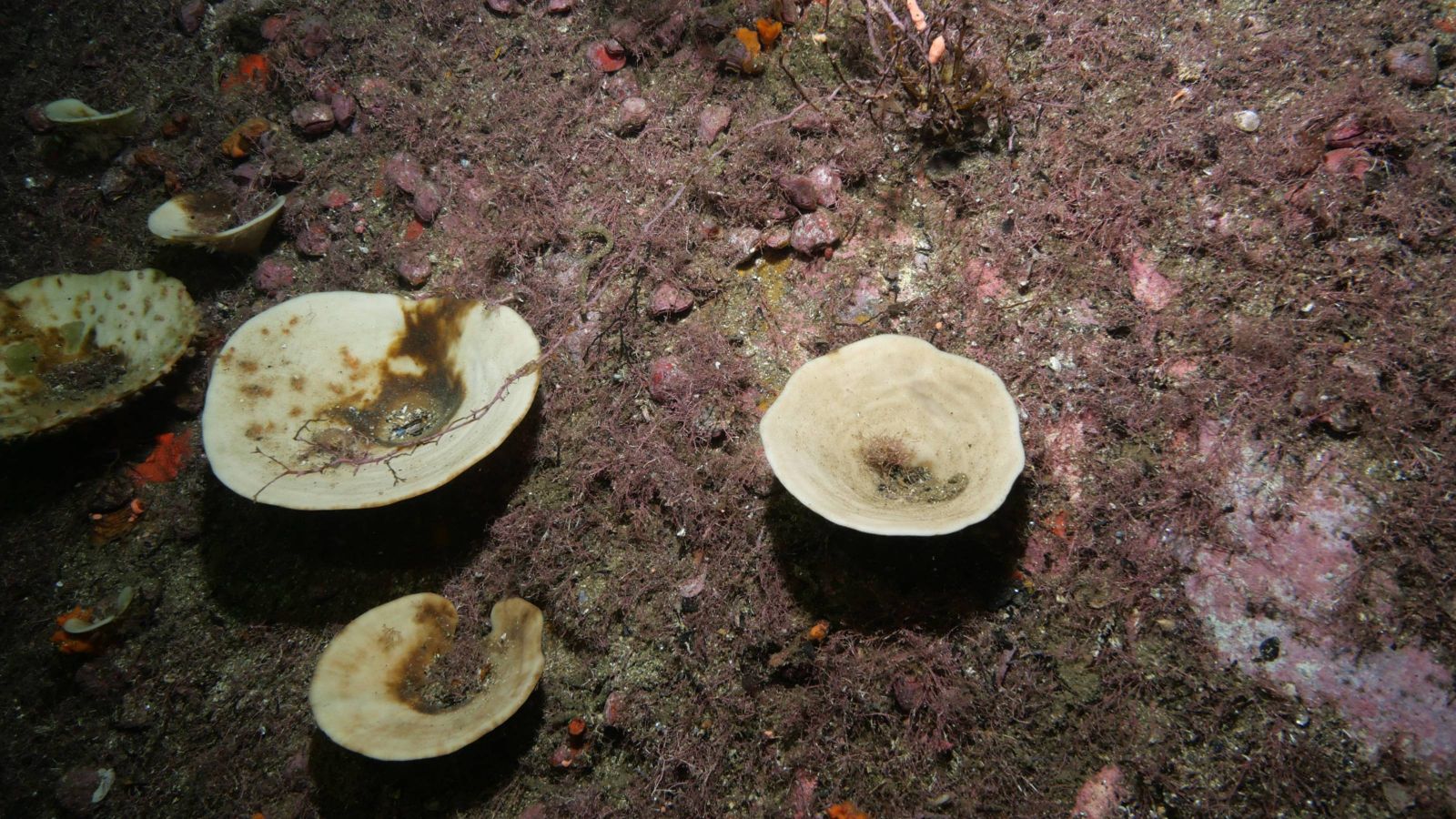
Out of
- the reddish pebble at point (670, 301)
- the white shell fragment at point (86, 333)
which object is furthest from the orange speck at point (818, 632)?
the white shell fragment at point (86, 333)

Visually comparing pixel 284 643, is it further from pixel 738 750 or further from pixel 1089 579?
pixel 1089 579

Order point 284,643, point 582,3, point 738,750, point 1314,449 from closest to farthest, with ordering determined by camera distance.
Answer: point 1314,449 < point 738,750 < point 284,643 < point 582,3

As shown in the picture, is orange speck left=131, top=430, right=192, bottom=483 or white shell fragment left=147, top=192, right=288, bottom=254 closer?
orange speck left=131, top=430, right=192, bottom=483

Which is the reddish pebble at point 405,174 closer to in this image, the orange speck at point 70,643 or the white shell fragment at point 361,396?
the white shell fragment at point 361,396

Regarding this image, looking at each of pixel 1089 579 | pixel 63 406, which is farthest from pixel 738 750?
pixel 63 406

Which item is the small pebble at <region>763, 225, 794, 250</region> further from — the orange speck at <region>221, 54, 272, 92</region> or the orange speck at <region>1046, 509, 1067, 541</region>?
the orange speck at <region>221, 54, 272, 92</region>

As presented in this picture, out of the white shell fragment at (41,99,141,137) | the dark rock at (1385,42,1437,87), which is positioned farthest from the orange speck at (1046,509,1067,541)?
the white shell fragment at (41,99,141,137)
